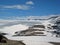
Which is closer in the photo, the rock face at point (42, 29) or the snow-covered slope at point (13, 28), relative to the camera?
the rock face at point (42, 29)

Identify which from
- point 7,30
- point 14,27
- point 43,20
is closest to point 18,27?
point 14,27

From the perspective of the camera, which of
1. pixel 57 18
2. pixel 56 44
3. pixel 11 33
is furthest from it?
pixel 57 18

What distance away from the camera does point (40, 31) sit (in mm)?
26359

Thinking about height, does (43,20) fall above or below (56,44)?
above

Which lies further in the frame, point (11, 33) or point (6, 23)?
point (6, 23)

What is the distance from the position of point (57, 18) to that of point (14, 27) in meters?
7.46

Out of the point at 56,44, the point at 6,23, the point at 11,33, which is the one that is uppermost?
the point at 6,23

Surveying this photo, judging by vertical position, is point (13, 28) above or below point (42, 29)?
above

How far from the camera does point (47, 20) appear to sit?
3186 cm

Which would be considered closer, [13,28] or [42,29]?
[42,29]

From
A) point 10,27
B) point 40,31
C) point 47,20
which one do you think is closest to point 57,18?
point 47,20

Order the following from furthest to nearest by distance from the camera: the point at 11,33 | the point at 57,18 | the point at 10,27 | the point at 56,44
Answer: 1. the point at 57,18
2. the point at 10,27
3. the point at 11,33
4. the point at 56,44

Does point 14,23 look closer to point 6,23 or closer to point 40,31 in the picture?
point 6,23

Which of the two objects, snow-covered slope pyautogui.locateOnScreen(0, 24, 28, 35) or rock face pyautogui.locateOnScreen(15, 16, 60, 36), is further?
snow-covered slope pyautogui.locateOnScreen(0, 24, 28, 35)
